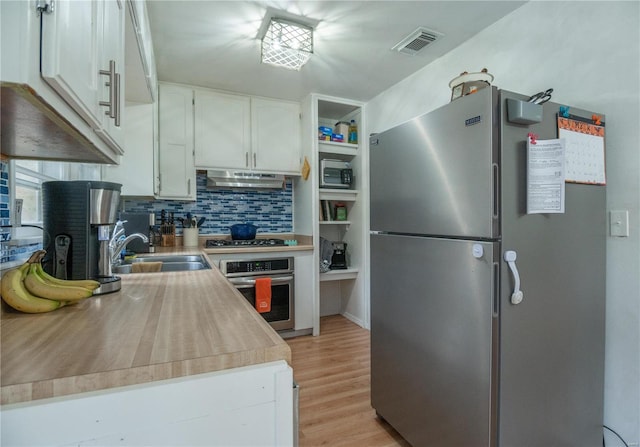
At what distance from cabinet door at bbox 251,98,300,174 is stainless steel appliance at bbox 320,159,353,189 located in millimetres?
274

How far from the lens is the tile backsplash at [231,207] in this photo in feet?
10.4

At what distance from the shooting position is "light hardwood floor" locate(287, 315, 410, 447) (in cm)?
170

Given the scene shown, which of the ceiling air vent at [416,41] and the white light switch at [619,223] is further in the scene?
the ceiling air vent at [416,41]

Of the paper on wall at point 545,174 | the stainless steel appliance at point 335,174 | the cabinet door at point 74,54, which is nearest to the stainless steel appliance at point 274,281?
the stainless steel appliance at point 335,174

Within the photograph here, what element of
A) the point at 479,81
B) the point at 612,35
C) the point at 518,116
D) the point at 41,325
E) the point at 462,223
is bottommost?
the point at 41,325

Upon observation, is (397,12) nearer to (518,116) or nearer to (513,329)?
(518,116)

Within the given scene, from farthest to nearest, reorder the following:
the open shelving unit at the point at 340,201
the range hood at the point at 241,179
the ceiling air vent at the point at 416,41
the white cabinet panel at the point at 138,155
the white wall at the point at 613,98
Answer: the open shelving unit at the point at 340,201 → the range hood at the point at 241,179 → the white cabinet panel at the point at 138,155 → the ceiling air vent at the point at 416,41 → the white wall at the point at 613,98

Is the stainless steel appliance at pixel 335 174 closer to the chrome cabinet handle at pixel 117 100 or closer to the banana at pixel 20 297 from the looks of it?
the chrome cabinet handle at pixel 117 100

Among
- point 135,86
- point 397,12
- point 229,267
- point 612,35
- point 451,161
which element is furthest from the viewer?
point 229,267

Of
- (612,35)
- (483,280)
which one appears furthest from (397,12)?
(483,280)

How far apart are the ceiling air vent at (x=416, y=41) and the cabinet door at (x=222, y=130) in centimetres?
157

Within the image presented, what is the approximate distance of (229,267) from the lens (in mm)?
2822

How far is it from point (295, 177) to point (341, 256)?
1015 millimetres

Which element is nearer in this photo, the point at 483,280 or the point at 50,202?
the point at 50,202
